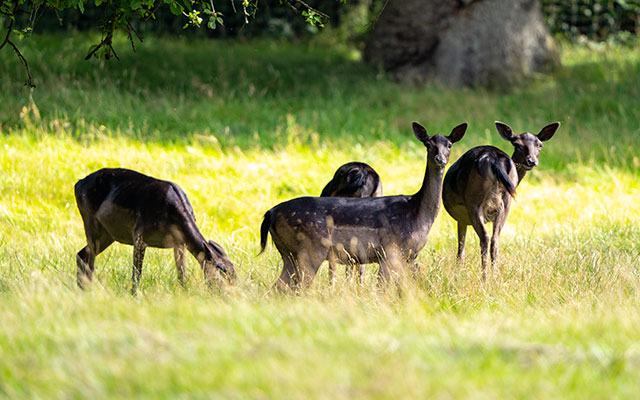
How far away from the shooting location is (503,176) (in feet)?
23.7

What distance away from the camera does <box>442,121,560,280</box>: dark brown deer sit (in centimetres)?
737

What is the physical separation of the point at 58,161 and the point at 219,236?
10.2 feet

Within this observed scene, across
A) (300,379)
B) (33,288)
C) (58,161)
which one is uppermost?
(300,379)

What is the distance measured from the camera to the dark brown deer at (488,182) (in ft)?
24.2

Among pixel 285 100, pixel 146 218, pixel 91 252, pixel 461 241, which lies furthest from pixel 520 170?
pixel 285 100

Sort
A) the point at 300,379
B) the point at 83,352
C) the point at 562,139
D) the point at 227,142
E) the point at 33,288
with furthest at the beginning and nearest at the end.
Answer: the point at 562,139 < the point at 227,142 < the point at 33,288 < the point at 83,352 < the point at 300,379

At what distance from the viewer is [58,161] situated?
1138 centimetres

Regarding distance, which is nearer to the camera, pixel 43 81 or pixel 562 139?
pixel 562 139

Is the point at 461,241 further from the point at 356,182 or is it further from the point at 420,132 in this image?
the point at 420,132

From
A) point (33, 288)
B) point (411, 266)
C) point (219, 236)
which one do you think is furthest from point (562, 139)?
point (33, 288)

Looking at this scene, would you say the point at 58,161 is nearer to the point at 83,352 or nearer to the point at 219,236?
the point at 219,236

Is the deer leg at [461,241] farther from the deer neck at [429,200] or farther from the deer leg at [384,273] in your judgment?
the deer leg at [384,273]

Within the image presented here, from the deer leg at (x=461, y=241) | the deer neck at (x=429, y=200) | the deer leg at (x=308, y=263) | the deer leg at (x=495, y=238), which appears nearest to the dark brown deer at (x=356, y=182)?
the deer leg at (x=461, y=241)

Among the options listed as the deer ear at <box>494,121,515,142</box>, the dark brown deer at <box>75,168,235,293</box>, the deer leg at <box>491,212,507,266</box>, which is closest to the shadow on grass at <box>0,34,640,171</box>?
the dark brown deer at <box>75,168,235,293</box>
